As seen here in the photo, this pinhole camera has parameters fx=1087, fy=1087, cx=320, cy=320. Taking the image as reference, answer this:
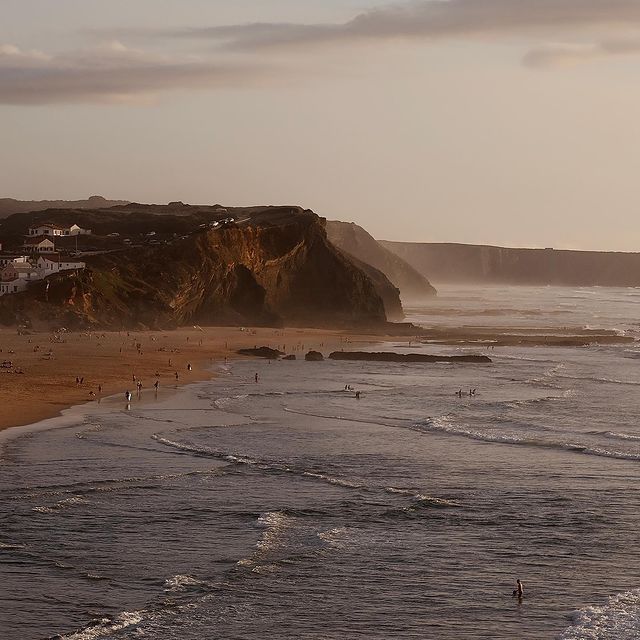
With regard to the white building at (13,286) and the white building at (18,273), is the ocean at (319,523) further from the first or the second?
the white building at (18,273)

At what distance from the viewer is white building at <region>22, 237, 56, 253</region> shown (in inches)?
5172

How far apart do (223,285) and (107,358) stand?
44727 millimetres

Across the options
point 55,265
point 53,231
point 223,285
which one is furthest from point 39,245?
point 223,285

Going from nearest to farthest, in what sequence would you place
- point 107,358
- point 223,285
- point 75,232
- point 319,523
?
point 319,523 < point 107,358 < point 223,285 < point 75,232

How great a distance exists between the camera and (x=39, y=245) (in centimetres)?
13138

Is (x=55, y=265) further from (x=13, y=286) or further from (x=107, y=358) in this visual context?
(x=107, y=358)

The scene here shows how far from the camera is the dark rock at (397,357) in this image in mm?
92812

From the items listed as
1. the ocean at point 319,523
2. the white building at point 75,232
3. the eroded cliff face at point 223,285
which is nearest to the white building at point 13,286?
the eroded cliff face at point 223,285

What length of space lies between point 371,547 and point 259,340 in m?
76.7

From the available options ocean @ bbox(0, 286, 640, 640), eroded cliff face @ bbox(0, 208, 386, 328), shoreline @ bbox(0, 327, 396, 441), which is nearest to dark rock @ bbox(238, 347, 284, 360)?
shoreline @ bbox(0, 327, 396, 441)

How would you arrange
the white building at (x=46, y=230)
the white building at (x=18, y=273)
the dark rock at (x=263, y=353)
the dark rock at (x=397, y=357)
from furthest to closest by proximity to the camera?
the white building at (x=46, y=230), the white building at (x=18, y=273), the dark rock at (x=263, y=353), the dark rock at (x=397, y=357)

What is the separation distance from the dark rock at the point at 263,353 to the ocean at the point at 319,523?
101ft

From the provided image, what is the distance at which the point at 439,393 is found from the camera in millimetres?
70000

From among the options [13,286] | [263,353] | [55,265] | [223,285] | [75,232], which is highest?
[75,232]
